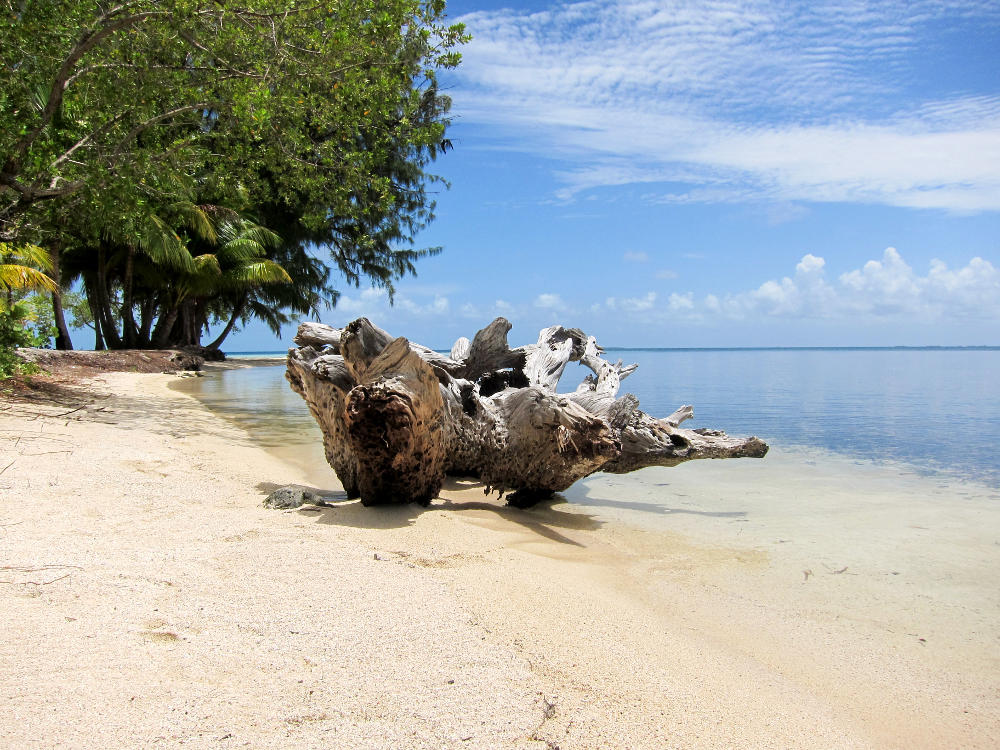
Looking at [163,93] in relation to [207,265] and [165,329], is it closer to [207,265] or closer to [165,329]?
[207,265]

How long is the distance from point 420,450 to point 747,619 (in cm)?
224

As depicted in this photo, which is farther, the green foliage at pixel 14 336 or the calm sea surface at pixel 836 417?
the calm sea surface at pixel 836 417

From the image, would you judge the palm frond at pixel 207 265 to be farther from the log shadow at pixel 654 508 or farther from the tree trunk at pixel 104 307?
the log shadow at pixel 654 508

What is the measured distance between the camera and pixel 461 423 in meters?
5.09

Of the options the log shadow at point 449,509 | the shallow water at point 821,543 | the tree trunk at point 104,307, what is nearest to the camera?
the shallow water at point 821,543

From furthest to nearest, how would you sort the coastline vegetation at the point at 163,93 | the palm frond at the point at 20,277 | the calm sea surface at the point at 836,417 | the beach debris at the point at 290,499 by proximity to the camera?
the palm frond at the point at 20,277
the calm sea surface at the point at 836,417
the coastline vegetation at the point at 163,93
the beach debris at the point at 290,499

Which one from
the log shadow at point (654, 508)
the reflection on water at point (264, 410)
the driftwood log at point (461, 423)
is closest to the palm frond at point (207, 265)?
the reflection on water at point (264, 410)

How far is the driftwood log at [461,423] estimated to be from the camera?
4097 mm

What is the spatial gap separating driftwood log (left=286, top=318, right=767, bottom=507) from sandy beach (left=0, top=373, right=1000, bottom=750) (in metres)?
0.44

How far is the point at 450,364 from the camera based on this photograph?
18.2 feet

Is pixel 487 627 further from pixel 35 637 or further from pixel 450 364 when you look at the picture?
pixel 450 364

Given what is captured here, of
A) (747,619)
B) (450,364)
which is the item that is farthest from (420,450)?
(747,619)

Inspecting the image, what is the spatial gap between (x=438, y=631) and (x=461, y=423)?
2.80 m

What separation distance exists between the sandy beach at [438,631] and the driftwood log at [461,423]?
0.44m
